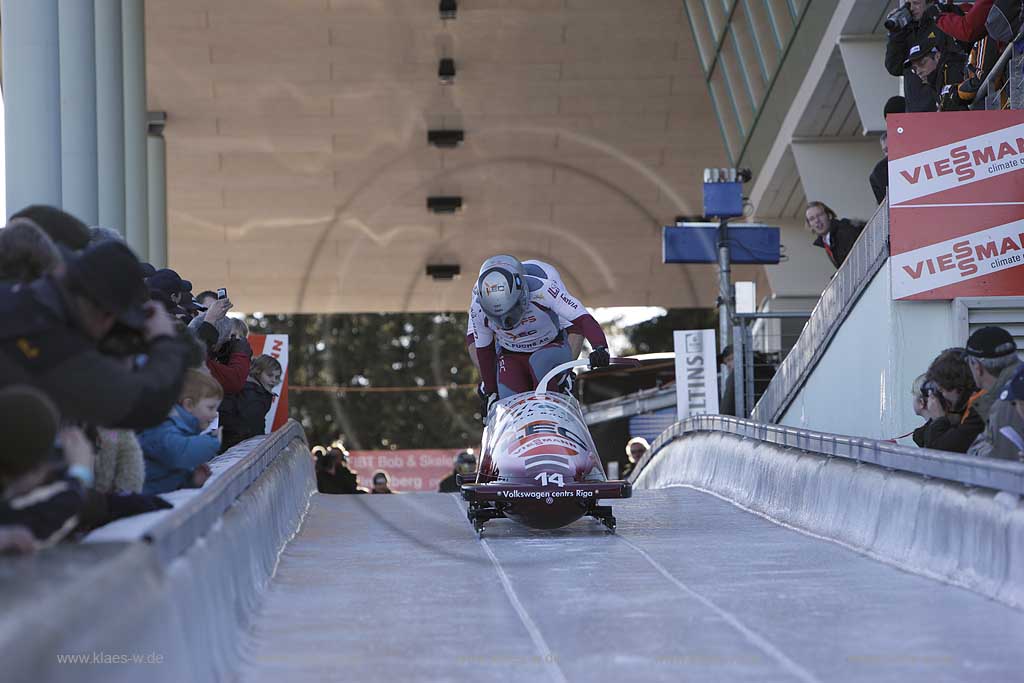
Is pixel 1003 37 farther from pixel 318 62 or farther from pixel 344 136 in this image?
pixel 344 136

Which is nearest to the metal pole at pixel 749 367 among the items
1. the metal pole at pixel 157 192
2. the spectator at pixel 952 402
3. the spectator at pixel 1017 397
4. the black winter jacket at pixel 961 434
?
the spectator at pixel 952 402

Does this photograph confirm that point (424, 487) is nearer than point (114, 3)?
No

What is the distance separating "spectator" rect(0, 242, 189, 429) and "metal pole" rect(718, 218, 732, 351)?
1080 centimetres

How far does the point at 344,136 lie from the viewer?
27.7 metres

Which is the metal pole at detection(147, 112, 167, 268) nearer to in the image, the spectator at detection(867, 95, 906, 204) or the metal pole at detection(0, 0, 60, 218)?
the metal pole at detection(0, 0, 60, 218)

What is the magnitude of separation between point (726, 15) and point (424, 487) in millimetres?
10424

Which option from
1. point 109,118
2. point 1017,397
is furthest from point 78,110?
point 1017,397

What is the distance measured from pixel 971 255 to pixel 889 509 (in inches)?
143

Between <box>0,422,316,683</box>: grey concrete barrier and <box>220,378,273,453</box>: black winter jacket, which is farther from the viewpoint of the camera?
<box>220,378,273,453</box>: black winter jacket

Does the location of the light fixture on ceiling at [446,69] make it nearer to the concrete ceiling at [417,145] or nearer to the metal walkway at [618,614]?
the concrete ceiling at [417,145]

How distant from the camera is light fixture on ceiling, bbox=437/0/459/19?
2338cm

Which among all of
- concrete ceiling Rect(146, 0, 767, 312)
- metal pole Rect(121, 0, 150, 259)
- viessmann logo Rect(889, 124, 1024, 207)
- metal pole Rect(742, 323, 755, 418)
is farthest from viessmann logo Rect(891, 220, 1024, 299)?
concrete ceiling Rect(146, 0, 767, 312)

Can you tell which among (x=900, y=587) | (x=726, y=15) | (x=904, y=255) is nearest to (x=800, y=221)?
(x=726, y=15)

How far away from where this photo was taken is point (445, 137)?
27641mm
